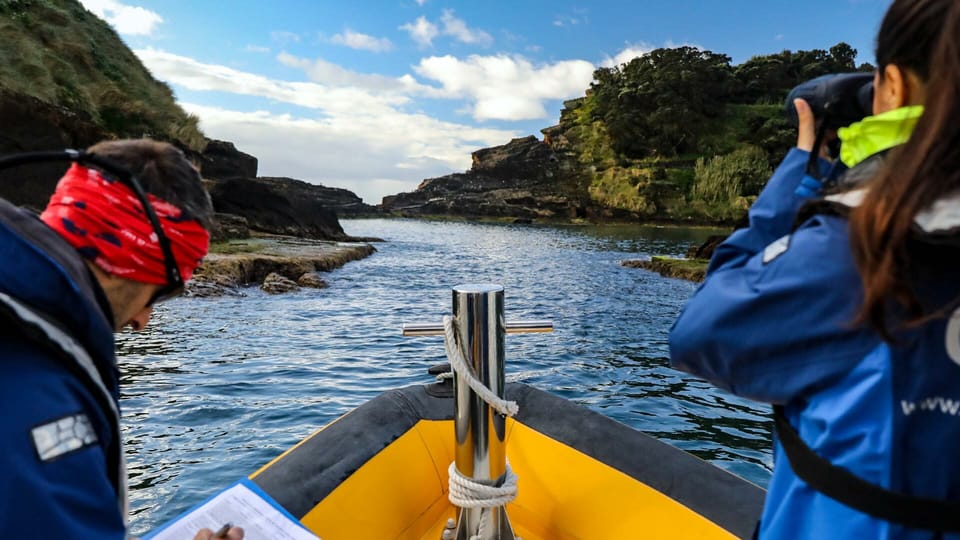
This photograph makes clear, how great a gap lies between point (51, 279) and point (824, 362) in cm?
126

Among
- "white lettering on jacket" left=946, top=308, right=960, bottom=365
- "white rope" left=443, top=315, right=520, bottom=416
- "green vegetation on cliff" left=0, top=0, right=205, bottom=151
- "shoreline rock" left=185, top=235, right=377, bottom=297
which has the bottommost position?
"shoreline rock" left=185, top=235, right=377, bottom=297

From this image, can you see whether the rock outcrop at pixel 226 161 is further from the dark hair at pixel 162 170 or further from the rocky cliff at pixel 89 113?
the dark hair at pixel 162 170

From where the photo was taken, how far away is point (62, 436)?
35.1 inches

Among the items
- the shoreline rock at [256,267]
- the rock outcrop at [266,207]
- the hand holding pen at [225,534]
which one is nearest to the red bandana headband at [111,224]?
the hand holding pen at [225,534]

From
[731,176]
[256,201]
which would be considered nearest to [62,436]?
[256,201]

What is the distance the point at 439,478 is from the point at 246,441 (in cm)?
348

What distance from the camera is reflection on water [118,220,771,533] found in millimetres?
5414

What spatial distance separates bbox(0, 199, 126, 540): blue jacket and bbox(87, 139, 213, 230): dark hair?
234 millimetres

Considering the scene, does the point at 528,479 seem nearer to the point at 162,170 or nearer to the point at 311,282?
the point at 162,170

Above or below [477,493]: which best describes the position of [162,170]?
above

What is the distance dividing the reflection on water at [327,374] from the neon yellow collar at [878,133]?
15.4 ft

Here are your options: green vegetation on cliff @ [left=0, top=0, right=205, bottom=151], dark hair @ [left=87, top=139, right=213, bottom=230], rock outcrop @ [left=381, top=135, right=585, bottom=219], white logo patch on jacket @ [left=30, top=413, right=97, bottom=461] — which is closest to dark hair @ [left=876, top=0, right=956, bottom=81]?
dark hair @ [left=87, top=139, right=213, bottom=230]

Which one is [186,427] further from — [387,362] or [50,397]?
[50,397]

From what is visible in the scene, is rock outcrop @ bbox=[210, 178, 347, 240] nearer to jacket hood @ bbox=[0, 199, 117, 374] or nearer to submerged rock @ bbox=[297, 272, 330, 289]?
submerged rock @ bbox=[297, 272, 330, 289]
